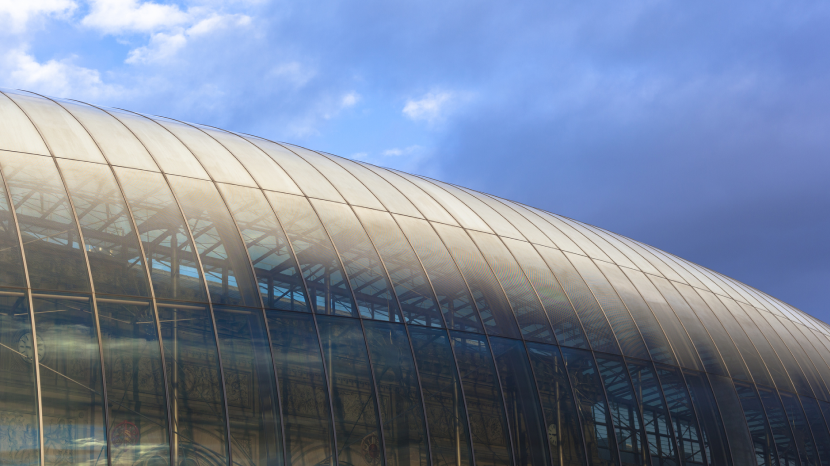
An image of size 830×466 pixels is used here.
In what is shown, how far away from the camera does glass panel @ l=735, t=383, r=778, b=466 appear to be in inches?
911

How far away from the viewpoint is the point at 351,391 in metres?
16.4

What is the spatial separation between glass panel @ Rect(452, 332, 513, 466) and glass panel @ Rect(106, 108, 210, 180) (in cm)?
830

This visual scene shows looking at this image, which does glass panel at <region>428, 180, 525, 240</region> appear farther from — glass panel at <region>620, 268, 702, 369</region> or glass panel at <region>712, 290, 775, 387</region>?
glass panel at <region>712, 290, 775, 387</region>

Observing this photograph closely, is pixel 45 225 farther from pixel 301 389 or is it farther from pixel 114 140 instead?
pixel 301 389

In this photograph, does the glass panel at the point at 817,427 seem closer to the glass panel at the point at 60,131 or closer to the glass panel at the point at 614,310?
the glass panel at the point at 614,310

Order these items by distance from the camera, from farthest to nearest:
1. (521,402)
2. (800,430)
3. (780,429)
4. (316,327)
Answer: (800,430), (780,429), (521,402), (316,327)

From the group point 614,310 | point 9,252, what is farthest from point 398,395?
point 614,310

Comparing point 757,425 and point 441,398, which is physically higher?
point 441,398

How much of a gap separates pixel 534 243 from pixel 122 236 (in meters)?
13.6

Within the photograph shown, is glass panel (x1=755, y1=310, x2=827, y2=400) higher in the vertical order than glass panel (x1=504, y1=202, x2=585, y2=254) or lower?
lower

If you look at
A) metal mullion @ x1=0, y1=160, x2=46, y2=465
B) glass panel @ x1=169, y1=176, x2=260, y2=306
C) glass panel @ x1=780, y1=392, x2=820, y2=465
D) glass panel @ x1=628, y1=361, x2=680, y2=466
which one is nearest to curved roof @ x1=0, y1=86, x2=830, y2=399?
glass panel @ x1=169, y1=176, x2=260, y2=306

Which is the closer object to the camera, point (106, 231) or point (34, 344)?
point (34, 344)

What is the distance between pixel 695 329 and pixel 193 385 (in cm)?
1773

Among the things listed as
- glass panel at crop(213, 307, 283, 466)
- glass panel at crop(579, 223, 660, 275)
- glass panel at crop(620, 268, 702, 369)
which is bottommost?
glass panel at crop(213, 307, 283, 466)
